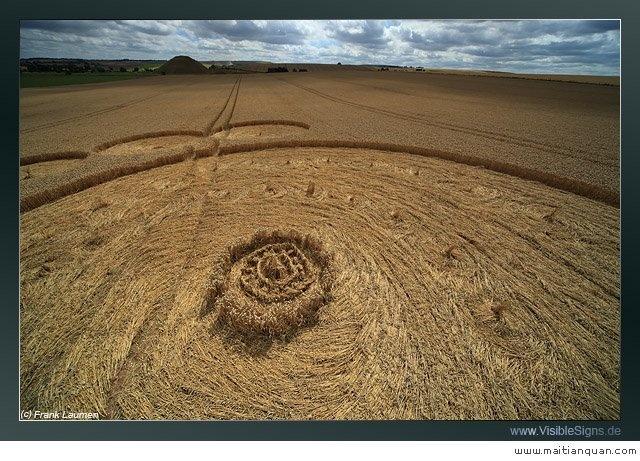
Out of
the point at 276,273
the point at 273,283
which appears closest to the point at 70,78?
the point at 276,273

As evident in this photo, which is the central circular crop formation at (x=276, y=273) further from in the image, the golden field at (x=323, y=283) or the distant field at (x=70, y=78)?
the distant field at (x=70, y=78)

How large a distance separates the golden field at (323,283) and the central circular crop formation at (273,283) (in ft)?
0.12

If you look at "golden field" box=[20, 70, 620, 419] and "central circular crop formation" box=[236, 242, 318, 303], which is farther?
"central circular crop formation" box=[236, 242, 318, 303]

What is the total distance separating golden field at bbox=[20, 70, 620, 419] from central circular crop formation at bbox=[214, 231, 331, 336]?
→ 1.5 inches

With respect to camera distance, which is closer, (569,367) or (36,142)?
(569,367)

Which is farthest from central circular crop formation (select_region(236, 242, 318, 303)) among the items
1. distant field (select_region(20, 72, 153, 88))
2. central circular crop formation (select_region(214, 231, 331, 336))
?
distant field (select_region(20, 72, 153, 88))

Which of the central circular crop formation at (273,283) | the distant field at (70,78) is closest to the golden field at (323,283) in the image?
the central circular crop formation at (273,283)

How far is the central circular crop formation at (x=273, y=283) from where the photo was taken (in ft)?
18.1

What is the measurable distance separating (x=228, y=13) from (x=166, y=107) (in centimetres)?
1824

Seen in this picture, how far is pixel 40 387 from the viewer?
5.12 metres

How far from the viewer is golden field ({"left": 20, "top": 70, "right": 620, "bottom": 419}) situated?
4.88 metres

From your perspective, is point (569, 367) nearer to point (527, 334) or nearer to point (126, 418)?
point (527, 334)

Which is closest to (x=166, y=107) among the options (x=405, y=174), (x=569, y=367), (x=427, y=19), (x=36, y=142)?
(x=36, y=142)

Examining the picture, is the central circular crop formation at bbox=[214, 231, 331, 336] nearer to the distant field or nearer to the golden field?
the golden field
